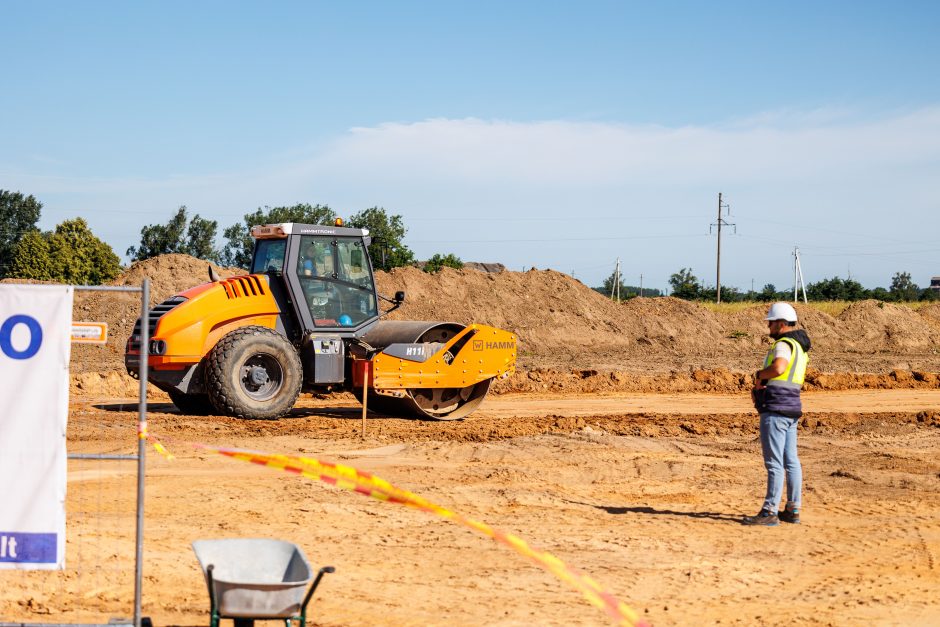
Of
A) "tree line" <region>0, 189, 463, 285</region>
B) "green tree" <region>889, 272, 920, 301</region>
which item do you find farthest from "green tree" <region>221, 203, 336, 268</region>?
"green tree" <region>889, 272, 920, 301</region>

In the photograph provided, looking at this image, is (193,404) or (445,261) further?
(445,261)

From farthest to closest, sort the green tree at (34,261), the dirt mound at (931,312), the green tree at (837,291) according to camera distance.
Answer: the green tree at (837,291), the green tree at (34,261), the dirt mound at (931,312)

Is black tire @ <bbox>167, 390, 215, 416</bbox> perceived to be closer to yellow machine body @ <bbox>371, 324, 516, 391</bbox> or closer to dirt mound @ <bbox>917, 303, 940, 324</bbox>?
yellow machine body @ <bbox>371, 324, 516, 391</bbox>

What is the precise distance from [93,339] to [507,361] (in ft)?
33.6

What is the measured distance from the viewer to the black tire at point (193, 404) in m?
14.9

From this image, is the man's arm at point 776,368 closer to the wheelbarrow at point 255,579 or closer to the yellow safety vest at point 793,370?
the yellow safety vest at point 793,370

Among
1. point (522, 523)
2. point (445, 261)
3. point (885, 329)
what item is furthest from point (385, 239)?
point (522, 523)

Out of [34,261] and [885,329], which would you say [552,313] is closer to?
[885,329]

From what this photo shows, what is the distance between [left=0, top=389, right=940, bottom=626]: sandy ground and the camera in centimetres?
666

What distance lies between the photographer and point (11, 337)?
5.22 m

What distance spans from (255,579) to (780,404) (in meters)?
4.91

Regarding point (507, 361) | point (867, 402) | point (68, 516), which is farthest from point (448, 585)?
point (867, 402)

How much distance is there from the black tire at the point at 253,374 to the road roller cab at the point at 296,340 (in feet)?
0.05

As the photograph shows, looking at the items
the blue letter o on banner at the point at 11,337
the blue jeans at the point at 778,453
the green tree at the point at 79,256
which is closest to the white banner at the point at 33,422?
the blue letter o on banner at the point at 11,337
